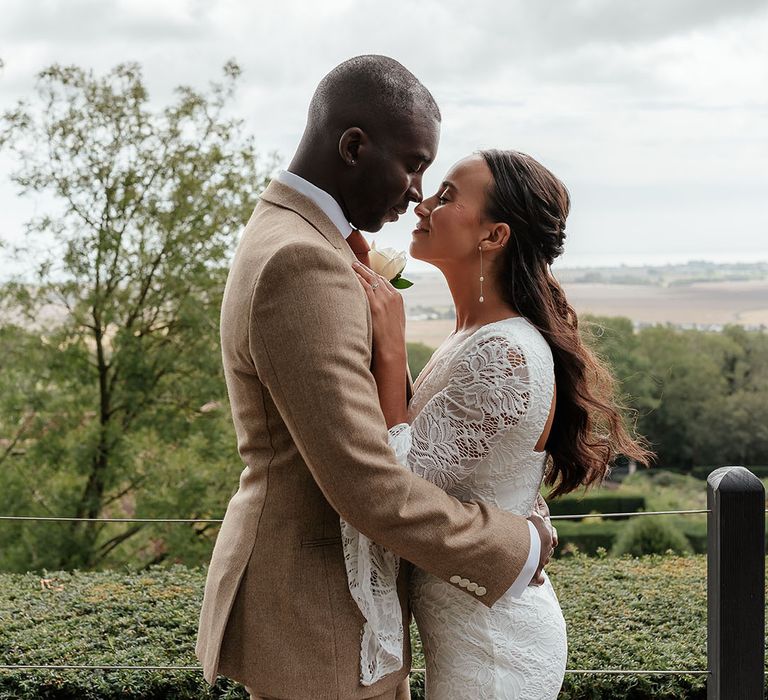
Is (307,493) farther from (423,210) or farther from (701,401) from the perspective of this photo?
(701,401)

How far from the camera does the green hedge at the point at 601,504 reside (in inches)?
507

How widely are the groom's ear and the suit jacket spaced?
4.0 inches

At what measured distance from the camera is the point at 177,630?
343 cm

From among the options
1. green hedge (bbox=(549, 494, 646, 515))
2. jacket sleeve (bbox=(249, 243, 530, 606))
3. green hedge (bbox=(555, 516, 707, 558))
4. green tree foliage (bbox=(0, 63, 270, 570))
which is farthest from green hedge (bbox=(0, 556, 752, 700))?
green hedge (bbox=(549, 494, 646, 515))

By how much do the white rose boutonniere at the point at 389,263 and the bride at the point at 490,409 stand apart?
5 cm

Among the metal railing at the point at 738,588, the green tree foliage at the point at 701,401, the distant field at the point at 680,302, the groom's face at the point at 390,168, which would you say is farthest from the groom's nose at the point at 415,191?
the distant field at the point at 680,302

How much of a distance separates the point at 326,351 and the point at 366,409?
0.12 metres

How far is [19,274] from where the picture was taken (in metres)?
11.0

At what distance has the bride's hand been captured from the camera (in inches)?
65.2

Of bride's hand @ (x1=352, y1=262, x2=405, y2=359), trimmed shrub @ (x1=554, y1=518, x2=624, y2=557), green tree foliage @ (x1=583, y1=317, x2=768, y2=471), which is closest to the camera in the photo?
bride's hand @ (x1=352, y1=262, x2=405, y2=359)

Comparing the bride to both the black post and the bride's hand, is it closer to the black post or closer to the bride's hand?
the bride's hand

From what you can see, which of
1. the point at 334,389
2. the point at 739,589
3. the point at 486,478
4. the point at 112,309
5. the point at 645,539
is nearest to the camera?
the point at 334,389

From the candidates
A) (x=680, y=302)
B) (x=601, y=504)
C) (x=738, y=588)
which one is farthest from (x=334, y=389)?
(x=680, y=302)

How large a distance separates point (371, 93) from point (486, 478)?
750 millimetres
